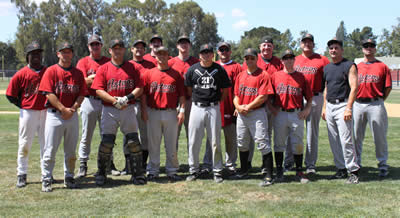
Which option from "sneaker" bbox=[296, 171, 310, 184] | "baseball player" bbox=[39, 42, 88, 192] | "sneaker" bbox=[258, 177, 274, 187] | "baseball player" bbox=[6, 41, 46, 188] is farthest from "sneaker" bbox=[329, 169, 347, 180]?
"baseball player" bbox=[6, 41, 46, 188]

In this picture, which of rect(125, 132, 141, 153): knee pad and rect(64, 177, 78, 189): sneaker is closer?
rect(64, 177, 78, 189): sneaker

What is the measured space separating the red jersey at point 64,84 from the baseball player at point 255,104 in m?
2.44

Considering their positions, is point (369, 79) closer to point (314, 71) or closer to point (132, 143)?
point (314, 71)

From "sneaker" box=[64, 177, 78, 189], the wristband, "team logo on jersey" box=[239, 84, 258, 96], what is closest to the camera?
the wristband

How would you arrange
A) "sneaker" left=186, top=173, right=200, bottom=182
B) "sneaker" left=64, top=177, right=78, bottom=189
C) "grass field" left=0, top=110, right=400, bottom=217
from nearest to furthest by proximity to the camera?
"grass field" left=0, top=110, right=400, bottom=217
"sneaker" left=64, top=177, right=78, bottom=189
"sneaker" left=186, top=173, right=200, bottom=182

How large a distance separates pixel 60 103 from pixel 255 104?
9.40ft

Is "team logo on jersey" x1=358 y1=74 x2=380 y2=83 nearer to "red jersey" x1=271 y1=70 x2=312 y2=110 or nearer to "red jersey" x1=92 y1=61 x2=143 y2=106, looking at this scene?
"red jersey" x1=271 y1=70 x2=312 y2=110

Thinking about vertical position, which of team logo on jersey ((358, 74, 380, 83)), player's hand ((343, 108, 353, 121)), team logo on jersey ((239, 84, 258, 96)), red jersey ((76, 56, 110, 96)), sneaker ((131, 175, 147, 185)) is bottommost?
sneaker ((131, 175, 147, 185))

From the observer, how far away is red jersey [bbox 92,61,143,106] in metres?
5.59

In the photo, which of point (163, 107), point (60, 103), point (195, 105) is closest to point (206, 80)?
point (195, 105)

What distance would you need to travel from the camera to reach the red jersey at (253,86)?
566 centimetres

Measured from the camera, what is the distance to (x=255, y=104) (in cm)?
565

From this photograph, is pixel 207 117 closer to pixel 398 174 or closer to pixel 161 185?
pixel 161 185

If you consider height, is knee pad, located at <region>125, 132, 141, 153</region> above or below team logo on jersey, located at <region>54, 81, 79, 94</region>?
below
